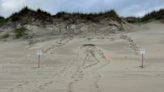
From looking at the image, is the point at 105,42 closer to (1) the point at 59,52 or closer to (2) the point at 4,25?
(1) the point at 59,52

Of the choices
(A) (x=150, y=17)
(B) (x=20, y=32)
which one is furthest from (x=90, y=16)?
(A) (x=150, y=17)

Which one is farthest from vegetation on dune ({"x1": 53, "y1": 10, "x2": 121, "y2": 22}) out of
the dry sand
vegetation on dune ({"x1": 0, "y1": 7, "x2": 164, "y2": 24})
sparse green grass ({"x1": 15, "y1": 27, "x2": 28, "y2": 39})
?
the dry sand

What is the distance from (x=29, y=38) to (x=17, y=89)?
1246 centimetres

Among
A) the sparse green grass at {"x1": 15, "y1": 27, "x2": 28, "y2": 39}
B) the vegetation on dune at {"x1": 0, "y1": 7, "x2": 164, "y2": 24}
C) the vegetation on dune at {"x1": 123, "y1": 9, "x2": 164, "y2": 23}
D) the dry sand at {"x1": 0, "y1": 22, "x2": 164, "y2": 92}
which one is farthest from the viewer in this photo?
the vegetation on dune at {"x1": 123, "y1": 9, "x2": 164, "y2": 23}

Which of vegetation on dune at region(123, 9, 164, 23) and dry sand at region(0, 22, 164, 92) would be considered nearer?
dry sand at region(0, 22, 164, 92)

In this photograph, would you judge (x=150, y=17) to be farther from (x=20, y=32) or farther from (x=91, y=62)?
(x=20, y=32)

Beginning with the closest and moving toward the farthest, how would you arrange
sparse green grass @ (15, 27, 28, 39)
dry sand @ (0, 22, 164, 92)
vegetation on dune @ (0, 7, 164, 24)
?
1. dry sand @ (0, 22, 164, 92)
2. sparse green grass @ (15, 27, 28, 39)
3. vegetation on dune @ (0, 7, 164, 24)

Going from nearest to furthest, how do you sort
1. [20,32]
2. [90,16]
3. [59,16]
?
[20,32] < [90,16] < [59,16]

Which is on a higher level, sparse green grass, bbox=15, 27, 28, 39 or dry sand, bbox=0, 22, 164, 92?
sparse green grass, bbox=15, 27, 28, 39

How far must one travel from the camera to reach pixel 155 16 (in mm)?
20812

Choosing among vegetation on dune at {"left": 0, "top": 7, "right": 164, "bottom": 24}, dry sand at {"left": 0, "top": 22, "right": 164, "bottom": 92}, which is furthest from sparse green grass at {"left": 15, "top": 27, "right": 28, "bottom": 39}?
dry sand at {"left": 0, "top": 22, "right": 164, "bottom": 92}

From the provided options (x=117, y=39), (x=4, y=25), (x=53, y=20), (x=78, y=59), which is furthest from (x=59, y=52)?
(x=4, y=25)

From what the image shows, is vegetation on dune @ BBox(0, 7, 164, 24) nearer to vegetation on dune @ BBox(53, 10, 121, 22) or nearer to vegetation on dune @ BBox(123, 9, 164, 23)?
vegetation on dune @ BBox(53, 10, 121, 22)

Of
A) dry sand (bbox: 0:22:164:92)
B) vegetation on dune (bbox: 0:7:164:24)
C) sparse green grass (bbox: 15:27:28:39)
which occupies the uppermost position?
vegetation on dune (bbox: 0:7:164:24)
